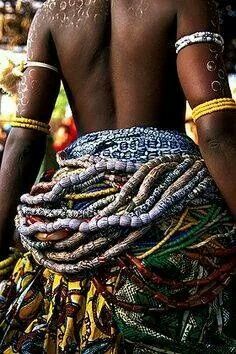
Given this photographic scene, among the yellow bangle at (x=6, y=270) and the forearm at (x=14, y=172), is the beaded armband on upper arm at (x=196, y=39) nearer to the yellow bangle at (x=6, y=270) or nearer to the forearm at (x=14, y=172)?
the forearm at (x=14, y=172)

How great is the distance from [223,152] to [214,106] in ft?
0.39

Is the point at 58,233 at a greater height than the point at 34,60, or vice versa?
the point at 34,60

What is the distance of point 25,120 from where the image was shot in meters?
2.06

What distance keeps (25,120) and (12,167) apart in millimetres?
150

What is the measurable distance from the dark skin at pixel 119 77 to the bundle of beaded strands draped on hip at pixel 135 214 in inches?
3.0

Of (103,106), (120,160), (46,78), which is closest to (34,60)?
(46,78)

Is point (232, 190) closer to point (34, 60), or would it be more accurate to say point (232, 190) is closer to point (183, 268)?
point (183, 268)

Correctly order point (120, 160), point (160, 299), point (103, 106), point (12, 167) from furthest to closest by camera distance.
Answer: point (12, 167)
point (103, 106)
point (120, 160)
point (160, 299)

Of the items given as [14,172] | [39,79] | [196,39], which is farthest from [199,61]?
[14,172]

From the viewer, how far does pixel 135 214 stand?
164 centimetres

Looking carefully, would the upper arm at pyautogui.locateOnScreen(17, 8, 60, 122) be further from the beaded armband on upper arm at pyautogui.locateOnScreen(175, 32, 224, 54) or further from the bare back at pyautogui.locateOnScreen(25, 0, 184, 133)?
the beaded armband on upper arm at pyautogui.locateOnScreen(175, 32, 224, 54)

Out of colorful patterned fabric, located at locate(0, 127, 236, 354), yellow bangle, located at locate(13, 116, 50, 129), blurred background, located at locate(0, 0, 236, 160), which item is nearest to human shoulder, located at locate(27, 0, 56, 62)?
yellow bangle, located at locate(13, 116, 50, 129)

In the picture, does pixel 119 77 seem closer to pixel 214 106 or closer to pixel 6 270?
pixel 214 106

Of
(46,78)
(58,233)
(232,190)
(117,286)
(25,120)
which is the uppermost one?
(46,78)
